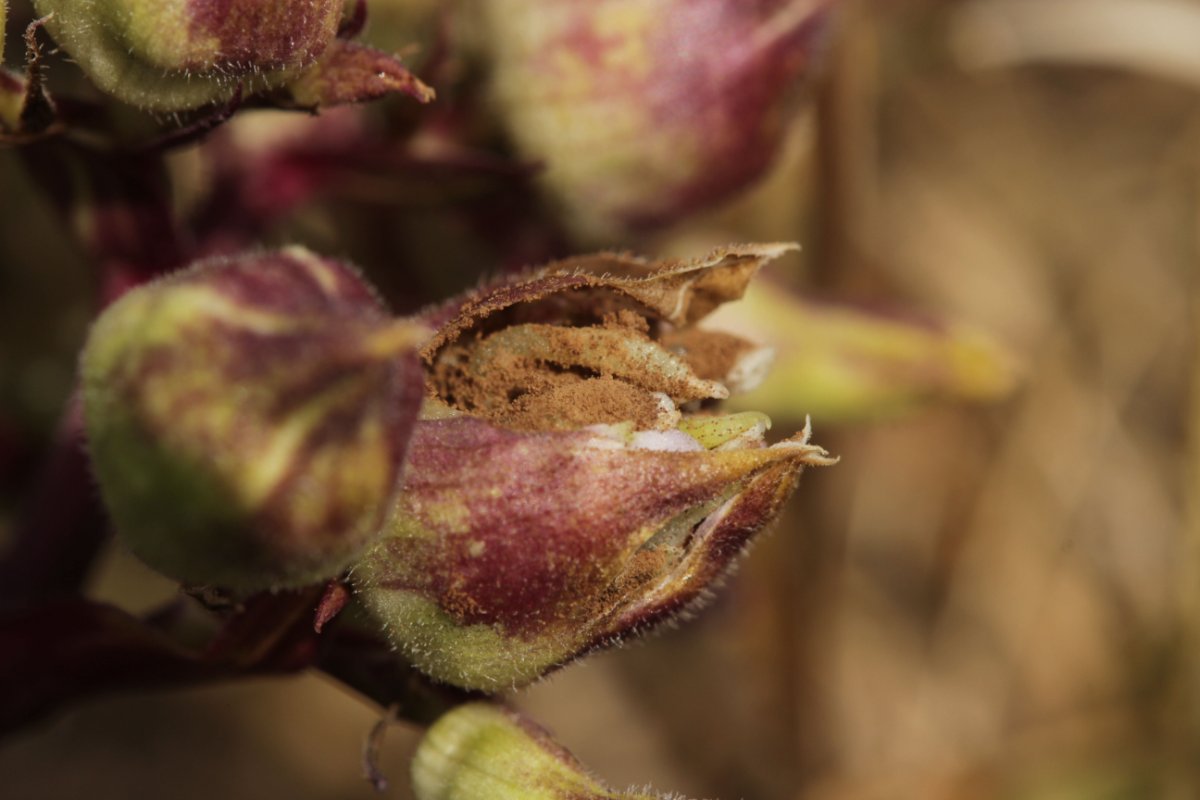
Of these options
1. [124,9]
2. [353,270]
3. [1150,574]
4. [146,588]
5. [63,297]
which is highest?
[124,9]

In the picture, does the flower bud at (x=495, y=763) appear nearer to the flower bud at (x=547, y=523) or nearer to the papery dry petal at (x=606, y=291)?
the flower bud at (x=547, y=523)

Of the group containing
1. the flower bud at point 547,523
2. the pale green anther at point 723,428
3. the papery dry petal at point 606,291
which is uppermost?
the papery dry petal at point 606,291

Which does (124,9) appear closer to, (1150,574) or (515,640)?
(515,640)

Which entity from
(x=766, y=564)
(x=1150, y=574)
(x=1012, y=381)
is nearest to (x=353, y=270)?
(x=1012, y=381)

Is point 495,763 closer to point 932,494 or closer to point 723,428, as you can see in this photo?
point 723,428

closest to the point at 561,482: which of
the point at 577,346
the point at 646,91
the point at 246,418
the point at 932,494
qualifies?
the point at 577,346

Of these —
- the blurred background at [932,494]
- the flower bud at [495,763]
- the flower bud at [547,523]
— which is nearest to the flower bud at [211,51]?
the flower bud at [547,523]
